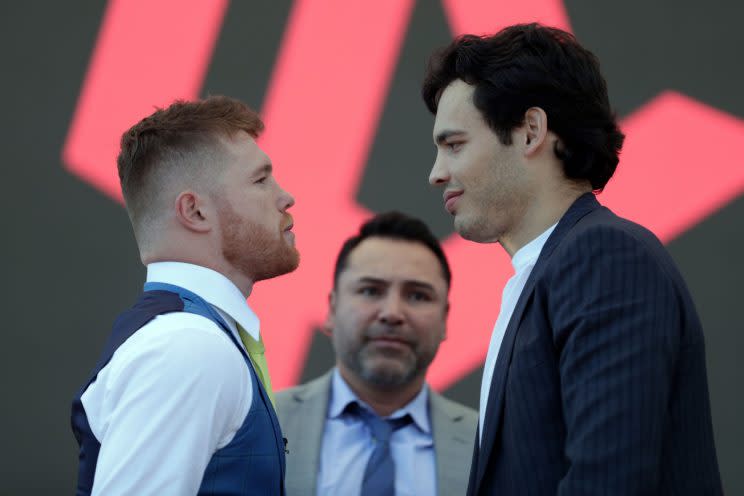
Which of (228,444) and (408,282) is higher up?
(408,282)

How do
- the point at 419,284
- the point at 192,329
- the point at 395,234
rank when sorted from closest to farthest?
the point at 192,329
the point at 419,284
the point at 395,234

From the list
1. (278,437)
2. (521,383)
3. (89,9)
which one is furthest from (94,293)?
(521,383)

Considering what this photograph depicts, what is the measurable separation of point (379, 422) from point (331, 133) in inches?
37.9

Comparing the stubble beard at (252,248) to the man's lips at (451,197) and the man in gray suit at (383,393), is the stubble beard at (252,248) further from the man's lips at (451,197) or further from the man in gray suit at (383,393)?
the man in gray suit at (383,393)

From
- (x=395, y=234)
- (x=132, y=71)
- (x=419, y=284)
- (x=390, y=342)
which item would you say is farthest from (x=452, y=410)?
(x=132, y=71)

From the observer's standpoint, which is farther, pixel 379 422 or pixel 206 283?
pixel 379 422

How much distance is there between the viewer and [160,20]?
2.95 m

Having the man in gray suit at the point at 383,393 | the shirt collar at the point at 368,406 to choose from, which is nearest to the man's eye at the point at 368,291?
the man in gray suit at the point at 383,393

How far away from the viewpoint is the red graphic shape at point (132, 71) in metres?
2.89

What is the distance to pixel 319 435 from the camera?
2.38 meters

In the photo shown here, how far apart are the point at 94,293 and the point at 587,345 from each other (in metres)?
2.00

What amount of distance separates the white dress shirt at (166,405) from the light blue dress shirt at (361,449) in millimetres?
955

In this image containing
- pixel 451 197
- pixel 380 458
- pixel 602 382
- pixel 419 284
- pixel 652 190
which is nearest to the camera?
pixel 602 382

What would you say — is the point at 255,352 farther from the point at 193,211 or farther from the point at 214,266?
the point at 193,211
